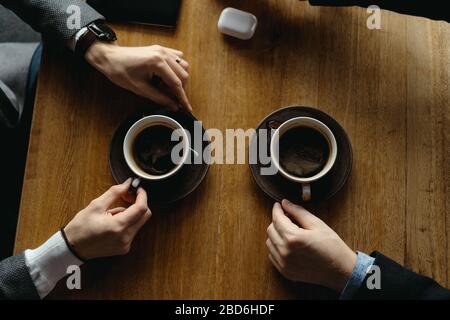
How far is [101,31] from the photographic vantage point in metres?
0.95

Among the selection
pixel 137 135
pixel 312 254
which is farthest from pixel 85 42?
pixel 312 254

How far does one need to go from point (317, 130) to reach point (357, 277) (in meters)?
0.33

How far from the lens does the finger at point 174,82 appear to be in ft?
3.00

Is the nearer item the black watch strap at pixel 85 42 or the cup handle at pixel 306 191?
the cup handle at pixel 306 191

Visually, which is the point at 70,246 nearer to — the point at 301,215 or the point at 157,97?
the point at 157,97

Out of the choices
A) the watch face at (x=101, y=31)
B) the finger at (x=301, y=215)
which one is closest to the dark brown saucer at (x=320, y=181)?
the finger at (x=301, y=215)

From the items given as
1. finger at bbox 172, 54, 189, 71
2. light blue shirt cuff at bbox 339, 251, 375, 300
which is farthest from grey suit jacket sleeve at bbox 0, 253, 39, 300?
light blue shirt cuff at bbox 339, 251, 375, 300

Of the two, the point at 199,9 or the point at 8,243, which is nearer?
the point at 199,9

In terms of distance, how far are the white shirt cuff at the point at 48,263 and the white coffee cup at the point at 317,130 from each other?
496 mm

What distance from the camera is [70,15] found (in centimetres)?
93

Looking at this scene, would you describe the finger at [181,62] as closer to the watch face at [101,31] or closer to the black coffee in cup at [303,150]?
the watch face at [101,31]
